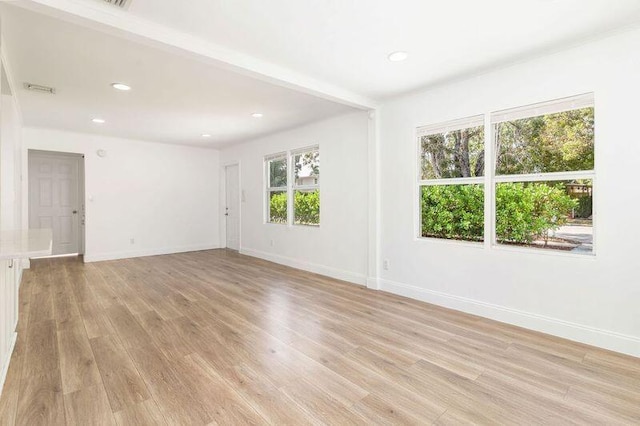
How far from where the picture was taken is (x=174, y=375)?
2.15 meters

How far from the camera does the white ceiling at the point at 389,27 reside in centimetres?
211

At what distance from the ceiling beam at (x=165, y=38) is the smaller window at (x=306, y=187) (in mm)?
1908

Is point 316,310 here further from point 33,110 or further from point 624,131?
point 33,110

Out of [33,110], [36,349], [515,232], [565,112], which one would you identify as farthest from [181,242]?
[565,112]

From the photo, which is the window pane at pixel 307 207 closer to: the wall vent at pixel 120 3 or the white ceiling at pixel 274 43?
the white ceiling at pixel 274 43

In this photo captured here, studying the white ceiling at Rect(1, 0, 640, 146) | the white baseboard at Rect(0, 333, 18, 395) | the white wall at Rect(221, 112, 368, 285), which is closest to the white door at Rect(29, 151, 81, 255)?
the white ceiling at Rect(1, 0, 640, 146)

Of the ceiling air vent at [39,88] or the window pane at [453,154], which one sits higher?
the ceiling air vent at [39,88]

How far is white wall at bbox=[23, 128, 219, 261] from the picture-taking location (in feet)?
19.9

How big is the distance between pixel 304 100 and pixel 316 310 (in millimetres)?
2549

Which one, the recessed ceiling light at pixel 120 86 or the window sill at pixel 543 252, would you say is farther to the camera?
the recessed ceiling light at pixel 120 86

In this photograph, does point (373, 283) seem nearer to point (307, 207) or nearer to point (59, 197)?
point (307, 207)

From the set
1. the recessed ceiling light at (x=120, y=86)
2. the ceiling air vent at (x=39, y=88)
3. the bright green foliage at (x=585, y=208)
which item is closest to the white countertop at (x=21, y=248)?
the recessed ceiling light at (x=120, y=86)

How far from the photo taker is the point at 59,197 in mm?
6707

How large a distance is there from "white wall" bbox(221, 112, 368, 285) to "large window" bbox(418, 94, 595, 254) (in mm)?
960
